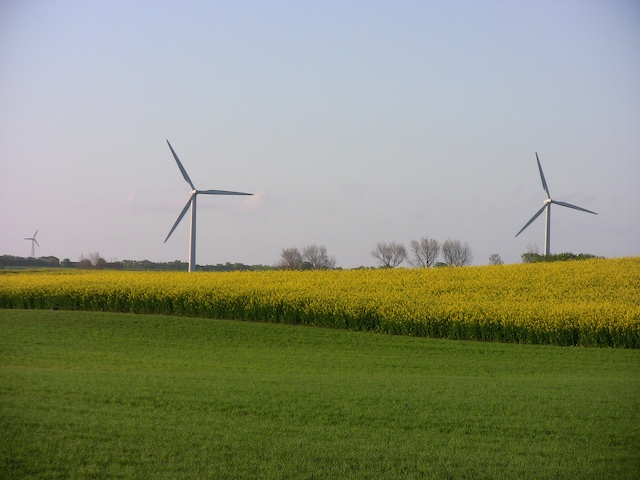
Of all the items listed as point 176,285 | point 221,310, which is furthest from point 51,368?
→ point 176,285

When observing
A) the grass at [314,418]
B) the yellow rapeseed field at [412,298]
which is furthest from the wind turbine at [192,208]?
the grass at [314,418]

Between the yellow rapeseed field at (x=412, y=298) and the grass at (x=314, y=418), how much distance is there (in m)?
3.53

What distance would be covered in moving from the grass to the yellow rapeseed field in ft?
11.6

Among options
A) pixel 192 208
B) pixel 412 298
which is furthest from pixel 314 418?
pixel 192 208

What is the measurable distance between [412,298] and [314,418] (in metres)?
16.4

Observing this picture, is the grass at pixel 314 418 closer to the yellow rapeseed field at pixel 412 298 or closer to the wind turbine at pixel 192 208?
the yellow rapeseed field at pixel 412 298

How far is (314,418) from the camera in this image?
33.4 ft

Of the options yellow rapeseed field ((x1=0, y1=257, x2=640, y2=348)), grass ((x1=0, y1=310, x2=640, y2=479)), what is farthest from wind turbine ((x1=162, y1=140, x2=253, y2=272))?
grass ((x1=0, y1=310, x2=640, y2=479))

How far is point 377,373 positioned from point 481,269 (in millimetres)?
17510

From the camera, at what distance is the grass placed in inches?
312

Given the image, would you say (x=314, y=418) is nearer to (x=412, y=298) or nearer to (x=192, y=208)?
(x=412, y=298)

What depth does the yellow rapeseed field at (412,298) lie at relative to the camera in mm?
22625

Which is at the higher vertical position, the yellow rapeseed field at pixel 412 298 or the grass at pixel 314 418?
the yellow rapeseed field at pixel 412 298

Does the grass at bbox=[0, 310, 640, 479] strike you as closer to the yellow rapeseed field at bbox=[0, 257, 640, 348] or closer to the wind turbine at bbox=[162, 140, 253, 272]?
the yellow rapeseed field at bbox=[0, 257, 640, 348]
